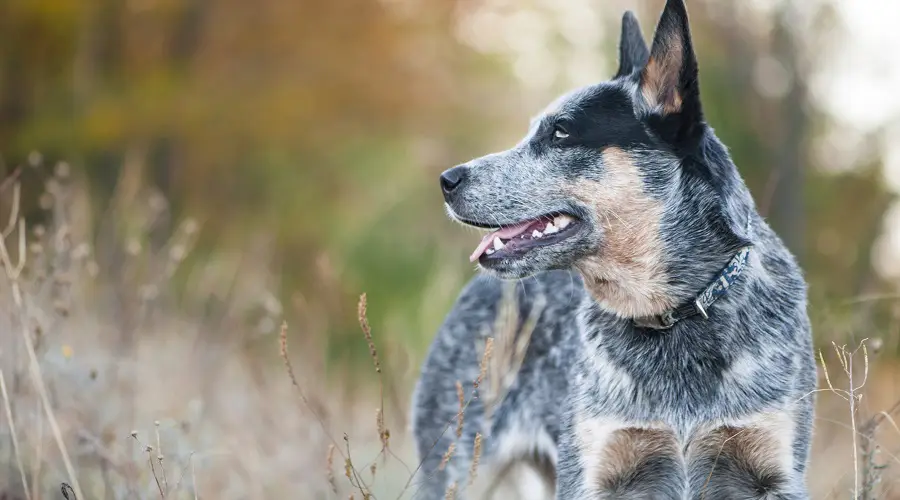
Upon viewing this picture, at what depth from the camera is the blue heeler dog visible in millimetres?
3096

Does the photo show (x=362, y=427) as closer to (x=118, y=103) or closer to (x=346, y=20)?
(x=118, y=103)

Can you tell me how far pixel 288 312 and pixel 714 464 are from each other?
8066 mm

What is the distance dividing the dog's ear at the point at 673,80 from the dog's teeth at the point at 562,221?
0.47m

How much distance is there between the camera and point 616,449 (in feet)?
10.4

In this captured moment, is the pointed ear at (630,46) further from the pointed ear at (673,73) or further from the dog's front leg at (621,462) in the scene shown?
the dog's front leg at (621,462)

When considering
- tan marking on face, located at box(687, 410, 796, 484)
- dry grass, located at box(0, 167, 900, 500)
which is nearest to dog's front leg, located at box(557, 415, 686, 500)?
tan marking on face, located at box(687, 410, 796, 484)

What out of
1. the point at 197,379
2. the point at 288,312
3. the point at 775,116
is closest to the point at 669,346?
the point at 197,379

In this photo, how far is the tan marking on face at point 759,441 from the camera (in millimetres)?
3033

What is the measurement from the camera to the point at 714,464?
9.66 ft

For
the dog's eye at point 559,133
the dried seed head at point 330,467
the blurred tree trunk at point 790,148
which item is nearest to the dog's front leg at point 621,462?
the dried seed head at point 330,467

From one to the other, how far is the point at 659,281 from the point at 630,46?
3.86 ft

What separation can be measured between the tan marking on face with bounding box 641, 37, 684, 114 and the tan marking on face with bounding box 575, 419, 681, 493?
1166 mm

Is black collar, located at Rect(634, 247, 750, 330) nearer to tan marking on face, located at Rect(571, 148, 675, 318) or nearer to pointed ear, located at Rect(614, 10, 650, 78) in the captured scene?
tan marking on face, located at Rect(571, 148, 675, 318)

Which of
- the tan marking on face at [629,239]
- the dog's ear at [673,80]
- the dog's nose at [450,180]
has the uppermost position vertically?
the dog's ear at [673,80]
